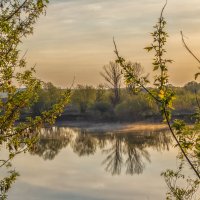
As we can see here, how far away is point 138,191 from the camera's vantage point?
86.2 ft

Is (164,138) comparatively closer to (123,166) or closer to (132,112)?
(123,166)

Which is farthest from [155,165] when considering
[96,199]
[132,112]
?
[132,112]

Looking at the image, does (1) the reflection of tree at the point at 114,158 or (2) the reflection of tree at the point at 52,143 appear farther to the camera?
(2) the reflection of tree at the point at 52,143

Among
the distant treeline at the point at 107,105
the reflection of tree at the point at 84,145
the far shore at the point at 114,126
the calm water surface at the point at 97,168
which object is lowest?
the calm water surface at the point at 97,168

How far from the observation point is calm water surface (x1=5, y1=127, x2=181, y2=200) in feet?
86.7

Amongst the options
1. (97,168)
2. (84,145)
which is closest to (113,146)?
(84,145)

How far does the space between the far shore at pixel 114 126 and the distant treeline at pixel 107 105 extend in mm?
2398

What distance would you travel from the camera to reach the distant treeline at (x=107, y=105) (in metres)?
65.7

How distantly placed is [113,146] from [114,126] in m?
17.8

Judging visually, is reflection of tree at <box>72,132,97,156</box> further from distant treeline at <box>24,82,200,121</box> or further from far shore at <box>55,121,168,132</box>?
distant treeline at <box>24,82,200,121</box>

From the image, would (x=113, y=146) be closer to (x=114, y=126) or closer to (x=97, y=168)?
(x=97, y=168)

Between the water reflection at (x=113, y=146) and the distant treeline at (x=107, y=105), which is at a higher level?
the distant treeline at (x=107, y=105)

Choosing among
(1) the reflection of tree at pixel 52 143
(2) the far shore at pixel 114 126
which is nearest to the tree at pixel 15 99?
(1) the reflection of tree at pixel 52 143

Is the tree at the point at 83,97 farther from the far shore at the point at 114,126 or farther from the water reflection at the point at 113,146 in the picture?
the water reflection at the point at 113,146
